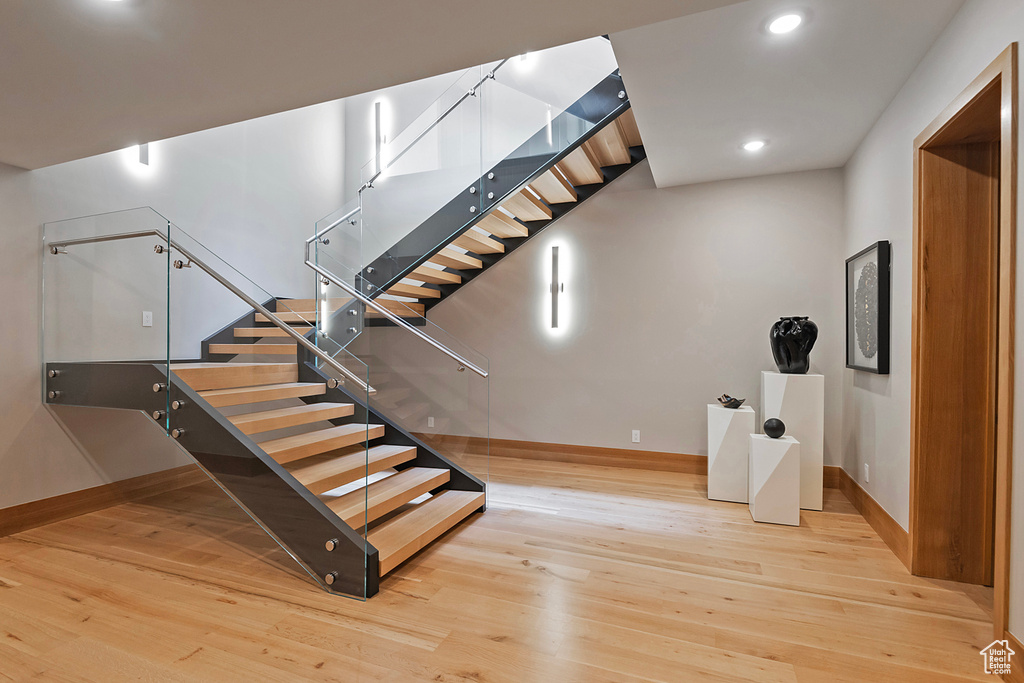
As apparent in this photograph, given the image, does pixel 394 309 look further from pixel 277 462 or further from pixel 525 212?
pixel 525 212

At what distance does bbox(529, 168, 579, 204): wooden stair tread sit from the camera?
14.7 ft

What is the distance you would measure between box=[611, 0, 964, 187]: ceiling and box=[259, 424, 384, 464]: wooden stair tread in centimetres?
238

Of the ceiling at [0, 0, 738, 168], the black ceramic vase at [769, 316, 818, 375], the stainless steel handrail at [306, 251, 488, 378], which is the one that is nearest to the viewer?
the ceiling at [0, 0, 738, 168]

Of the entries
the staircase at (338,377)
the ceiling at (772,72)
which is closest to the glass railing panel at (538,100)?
the staircase at (338,377)

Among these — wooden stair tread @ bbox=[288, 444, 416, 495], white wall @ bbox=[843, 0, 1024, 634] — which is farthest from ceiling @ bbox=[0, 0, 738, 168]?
wooden stair tread @ bbox=[288, 444, 416, 495]

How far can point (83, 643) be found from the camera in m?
2.06

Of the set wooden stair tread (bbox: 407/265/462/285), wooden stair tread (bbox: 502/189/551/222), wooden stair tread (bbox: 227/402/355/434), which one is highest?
wooden stair tread (bbox: 502/189/551/222)

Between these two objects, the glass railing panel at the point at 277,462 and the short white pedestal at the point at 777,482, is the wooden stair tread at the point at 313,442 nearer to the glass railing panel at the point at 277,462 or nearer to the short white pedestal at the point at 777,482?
the glass railing panel at the point at 277,462

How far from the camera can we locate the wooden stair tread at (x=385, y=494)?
2.63m

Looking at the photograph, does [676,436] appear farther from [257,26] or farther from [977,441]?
[257,26]

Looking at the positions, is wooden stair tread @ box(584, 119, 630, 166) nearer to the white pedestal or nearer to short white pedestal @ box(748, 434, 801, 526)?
the white pedestal

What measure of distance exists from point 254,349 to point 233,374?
0.35m

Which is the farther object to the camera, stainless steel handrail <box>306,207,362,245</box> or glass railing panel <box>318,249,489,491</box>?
stainless steel handrail <box>306,207,362,245</box>

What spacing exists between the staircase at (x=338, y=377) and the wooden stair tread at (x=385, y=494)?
0.01 m
